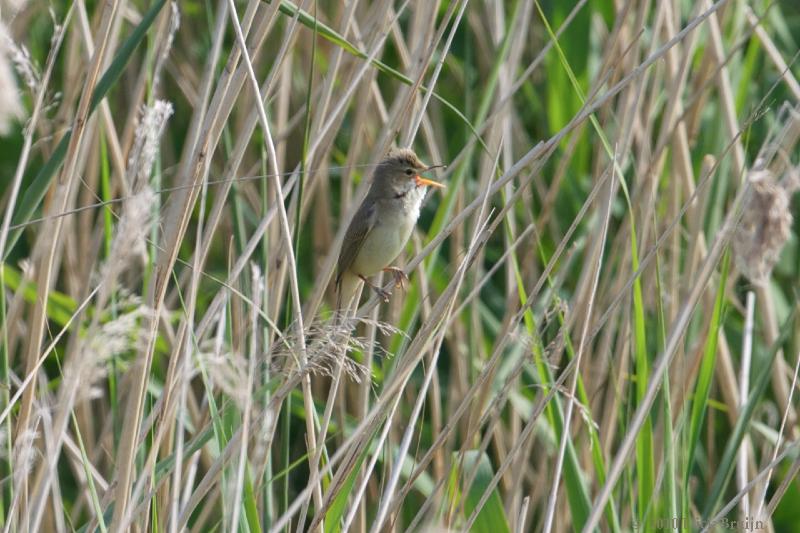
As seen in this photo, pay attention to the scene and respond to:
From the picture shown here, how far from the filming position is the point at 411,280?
342 cm

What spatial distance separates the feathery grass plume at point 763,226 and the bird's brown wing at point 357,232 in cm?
217

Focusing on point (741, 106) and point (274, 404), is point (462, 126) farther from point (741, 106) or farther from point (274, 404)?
point (274, 404)

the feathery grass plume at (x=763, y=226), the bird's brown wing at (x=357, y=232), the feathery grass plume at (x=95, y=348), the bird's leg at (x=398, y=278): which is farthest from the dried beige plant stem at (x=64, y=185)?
the bird's brown wing at (x=357, y=232)

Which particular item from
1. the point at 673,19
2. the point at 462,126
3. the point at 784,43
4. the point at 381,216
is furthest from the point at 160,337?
the point at 784,43

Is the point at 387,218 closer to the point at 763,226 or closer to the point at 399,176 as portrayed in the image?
the point at 399,176

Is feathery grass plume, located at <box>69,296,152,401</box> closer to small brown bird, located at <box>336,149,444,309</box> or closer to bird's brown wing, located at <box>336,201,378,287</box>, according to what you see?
small brown bird, located at <box>336,149,444,309</box>

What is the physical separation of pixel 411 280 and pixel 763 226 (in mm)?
2058

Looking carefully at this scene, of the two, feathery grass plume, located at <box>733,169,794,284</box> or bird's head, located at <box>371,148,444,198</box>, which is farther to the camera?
bird's head, located at <box>371,148,444,198</box>

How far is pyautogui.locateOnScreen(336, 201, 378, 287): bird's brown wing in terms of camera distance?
3.56 meters

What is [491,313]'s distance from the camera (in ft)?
12.8

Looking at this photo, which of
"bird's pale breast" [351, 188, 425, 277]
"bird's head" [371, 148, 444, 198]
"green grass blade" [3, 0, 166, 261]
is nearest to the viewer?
"green grass blade" [3, 0, 166, 261]

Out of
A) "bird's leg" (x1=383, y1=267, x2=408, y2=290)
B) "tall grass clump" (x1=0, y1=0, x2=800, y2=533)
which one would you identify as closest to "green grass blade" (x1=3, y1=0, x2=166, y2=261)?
"tall grass clump" (x1=0, y1=0, x2=800, y2=533)

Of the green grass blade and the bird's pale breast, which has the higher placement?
the green grass blade

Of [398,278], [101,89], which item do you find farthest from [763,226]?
[398,278]
